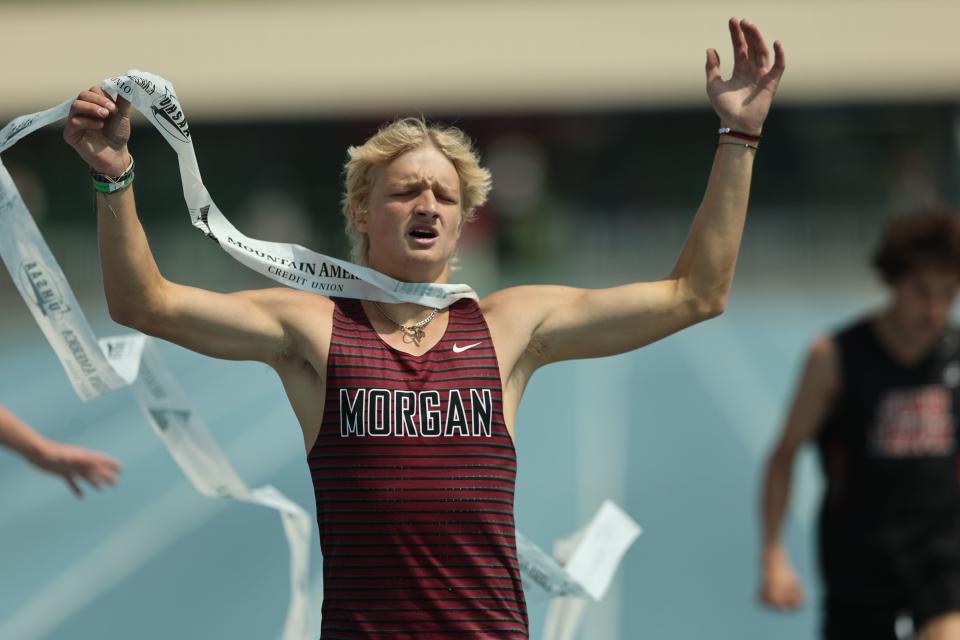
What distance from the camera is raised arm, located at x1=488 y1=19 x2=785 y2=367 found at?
9.27ft

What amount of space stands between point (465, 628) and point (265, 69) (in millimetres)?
28959

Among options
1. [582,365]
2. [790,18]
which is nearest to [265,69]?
[790,18]

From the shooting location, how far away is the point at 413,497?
259 centimetres

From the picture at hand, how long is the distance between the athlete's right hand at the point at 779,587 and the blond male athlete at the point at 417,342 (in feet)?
4.69

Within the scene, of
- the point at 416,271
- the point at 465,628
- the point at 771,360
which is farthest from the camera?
the point at 771,360

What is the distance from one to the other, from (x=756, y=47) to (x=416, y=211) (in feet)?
2.54

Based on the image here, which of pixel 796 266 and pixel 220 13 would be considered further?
pixel 220 13

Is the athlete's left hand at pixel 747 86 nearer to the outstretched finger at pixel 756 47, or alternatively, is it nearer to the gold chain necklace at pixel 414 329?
the outstretched finger at pixel 756 47

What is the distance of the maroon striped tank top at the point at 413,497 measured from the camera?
257cm

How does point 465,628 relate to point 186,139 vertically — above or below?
below

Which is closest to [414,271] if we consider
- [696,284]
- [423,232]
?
[423,232]

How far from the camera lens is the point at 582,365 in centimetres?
1955

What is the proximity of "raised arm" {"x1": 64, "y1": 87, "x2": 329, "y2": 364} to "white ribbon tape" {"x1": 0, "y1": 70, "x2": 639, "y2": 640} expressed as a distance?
0.10 m

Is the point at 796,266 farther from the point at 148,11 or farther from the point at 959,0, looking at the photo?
the point at 148,11
